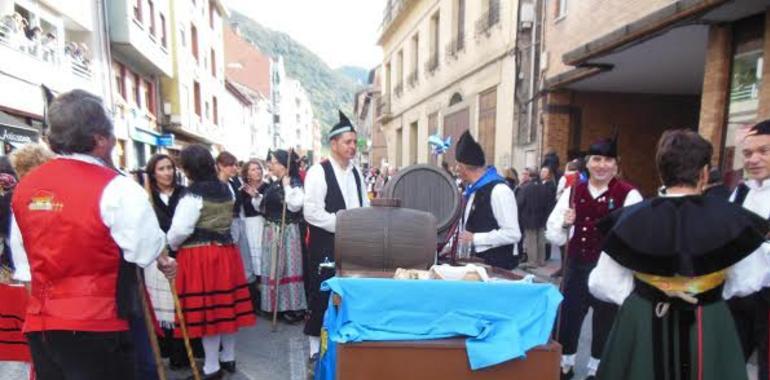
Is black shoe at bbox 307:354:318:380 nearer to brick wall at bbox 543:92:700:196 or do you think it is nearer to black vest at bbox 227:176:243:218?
black vest at bbox 227:176:243:218

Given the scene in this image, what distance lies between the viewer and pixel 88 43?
12.4 meters

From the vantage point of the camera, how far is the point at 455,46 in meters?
13.3

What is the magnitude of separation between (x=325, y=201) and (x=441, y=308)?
1.54 meters

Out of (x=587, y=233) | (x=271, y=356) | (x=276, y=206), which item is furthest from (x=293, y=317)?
(x=587, y=233)

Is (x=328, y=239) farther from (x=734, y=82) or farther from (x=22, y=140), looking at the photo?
(x=22, y=140)

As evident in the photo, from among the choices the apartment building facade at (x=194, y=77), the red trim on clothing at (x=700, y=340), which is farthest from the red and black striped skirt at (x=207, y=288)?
the apartment building facade at (x=194, y=77)

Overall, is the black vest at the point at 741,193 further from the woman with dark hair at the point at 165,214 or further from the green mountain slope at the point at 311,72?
the green mountain slope at the point at 311,72

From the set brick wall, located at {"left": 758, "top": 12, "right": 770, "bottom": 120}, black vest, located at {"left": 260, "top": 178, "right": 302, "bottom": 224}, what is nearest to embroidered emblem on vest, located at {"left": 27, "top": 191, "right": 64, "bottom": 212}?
black vest, located at {"left": 260, "top": 178, "right": 302, "bottom": 224}

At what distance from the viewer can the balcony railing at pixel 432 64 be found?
15367 mm

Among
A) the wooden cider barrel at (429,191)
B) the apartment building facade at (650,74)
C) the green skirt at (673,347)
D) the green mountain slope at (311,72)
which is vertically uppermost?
the green mountain slope at (311,72)

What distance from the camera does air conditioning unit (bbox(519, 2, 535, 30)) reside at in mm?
9109

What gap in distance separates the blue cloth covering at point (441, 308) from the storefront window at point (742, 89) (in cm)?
414

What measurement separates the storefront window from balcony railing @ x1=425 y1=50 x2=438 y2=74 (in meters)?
11.0

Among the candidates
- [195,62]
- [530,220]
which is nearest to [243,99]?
[195,62]
